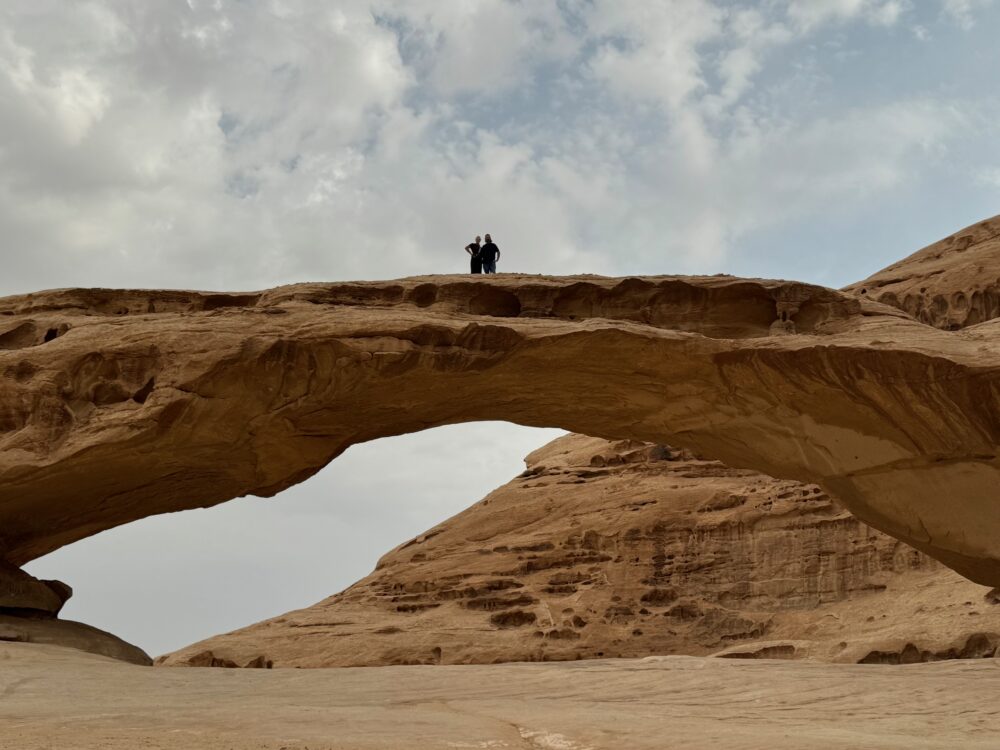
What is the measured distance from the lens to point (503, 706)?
28.0ft

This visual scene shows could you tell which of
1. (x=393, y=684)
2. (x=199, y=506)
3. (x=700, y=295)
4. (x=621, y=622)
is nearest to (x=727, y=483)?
(x=621, y=622)

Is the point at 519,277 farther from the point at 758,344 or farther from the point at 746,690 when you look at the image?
the point at 746,690

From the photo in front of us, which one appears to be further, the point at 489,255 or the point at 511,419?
the point at 489,255

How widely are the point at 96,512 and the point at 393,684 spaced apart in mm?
6181

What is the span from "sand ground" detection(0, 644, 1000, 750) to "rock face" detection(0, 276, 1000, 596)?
2.54 meters

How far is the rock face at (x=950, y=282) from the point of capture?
73.3ft

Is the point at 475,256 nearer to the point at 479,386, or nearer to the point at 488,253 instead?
the point at 488,253

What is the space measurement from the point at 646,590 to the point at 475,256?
315 inches

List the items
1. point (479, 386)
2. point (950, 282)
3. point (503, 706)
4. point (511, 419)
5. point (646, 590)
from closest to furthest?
point (503, 706)
point (479, 386)
point (511, 419)
point (646, 590)
point (950, 282)

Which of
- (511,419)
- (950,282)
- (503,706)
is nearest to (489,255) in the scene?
(511,419)

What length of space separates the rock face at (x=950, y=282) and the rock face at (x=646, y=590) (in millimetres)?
4272

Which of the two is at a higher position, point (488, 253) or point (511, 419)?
point (488, 253)

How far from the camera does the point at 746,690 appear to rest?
30.9ft

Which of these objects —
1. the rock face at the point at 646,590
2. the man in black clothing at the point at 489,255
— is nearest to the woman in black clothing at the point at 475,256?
the man in black clothing at the point at 489,255
